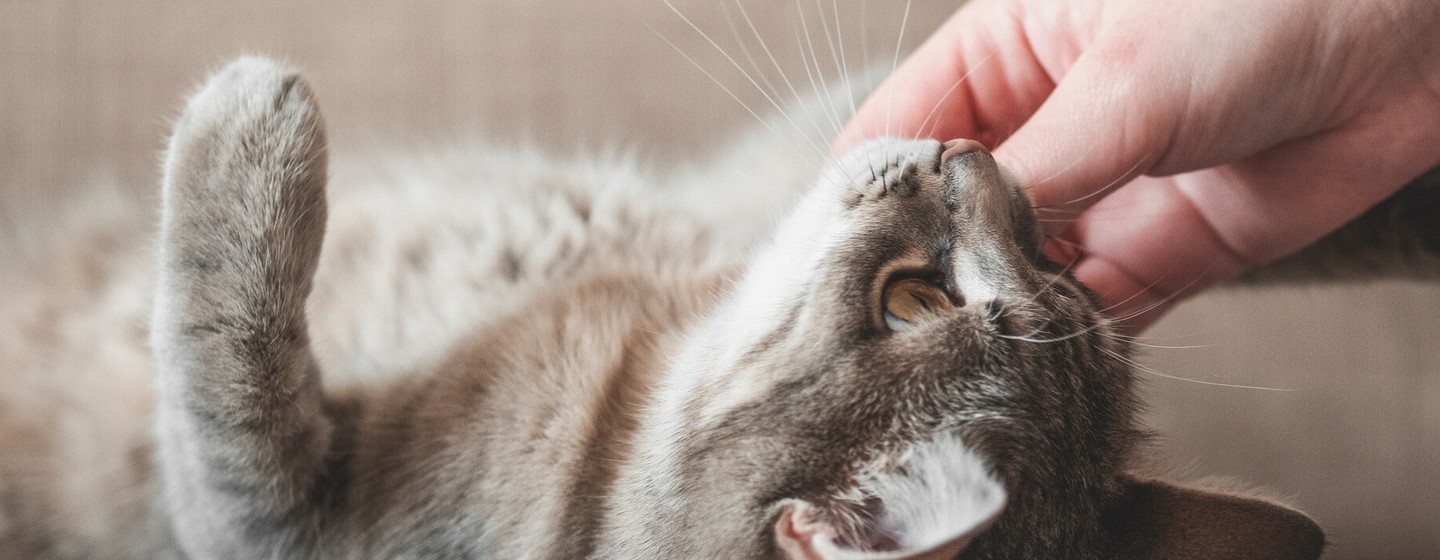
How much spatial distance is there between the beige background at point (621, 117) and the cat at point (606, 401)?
16.7 inches

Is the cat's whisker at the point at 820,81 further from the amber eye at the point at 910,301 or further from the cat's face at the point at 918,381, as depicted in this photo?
the amber eye at the point at 910,301

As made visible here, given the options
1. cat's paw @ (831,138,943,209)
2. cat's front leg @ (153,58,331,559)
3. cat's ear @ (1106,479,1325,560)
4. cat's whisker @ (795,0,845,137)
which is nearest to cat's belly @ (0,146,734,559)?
cat's front leg @ (153,58,331,559)

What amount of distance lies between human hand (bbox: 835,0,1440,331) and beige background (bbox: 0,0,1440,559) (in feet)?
0.79

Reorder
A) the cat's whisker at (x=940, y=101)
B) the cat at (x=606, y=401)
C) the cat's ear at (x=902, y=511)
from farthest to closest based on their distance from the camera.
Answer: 1. the cat's whisker at (x=940, y=101)
2. the cat at (x=606, y=401)
3. the cat's ear at (x=902, y=511)

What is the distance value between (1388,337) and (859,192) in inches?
52.5

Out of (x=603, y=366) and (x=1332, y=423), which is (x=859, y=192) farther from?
(x=1332, y=423)

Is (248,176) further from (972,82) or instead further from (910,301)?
(972,82)

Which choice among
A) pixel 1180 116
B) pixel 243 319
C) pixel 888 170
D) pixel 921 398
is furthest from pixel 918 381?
pixel 243 319

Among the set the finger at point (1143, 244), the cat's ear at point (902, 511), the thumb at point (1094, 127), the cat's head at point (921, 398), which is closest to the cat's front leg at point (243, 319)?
the cat's head at point (921, 398)

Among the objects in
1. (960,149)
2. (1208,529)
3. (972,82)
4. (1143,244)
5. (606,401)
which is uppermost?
(972,82)

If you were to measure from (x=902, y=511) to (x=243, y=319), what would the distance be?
0.63 meters

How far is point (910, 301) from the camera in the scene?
2.83 ft

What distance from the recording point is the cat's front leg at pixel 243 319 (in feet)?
2.87

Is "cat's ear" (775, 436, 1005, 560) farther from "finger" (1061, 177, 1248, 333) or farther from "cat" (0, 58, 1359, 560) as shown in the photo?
"finger" (1061, 177, 1248, 333)
